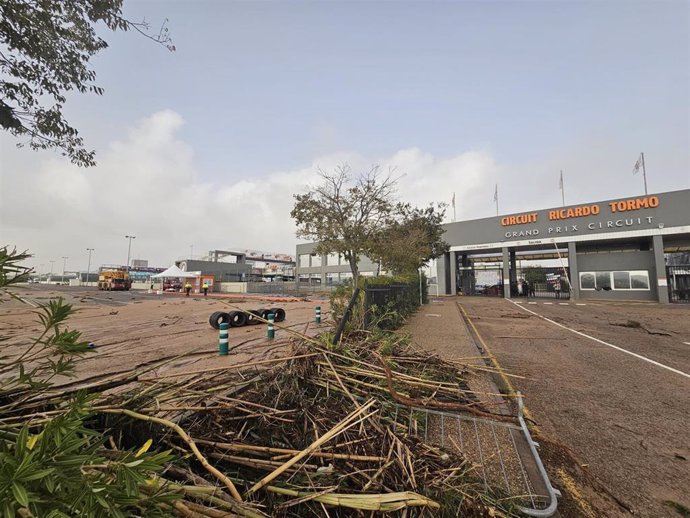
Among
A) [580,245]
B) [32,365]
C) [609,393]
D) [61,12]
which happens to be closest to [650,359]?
[609,393]

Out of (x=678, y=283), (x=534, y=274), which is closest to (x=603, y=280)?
(x=678, y=283)

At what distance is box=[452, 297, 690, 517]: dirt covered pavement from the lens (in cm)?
229

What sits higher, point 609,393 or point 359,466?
point 359,466

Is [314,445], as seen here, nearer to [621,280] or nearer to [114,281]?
[621,280]

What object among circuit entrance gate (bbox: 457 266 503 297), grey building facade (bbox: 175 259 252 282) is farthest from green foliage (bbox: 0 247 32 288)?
grey building facade (bbox: 175 259 252 282)

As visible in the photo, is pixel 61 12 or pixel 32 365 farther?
pixel 32 365

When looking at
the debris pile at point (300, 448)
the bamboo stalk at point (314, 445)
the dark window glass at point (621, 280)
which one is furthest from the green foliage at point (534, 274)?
the bamboo stalk at point (314, 445)

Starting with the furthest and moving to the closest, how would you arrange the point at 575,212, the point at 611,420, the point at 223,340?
the point at 575,212, the point at 223,340, the point at 611,420

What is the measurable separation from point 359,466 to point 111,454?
1.35 metres

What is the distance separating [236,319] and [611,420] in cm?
955

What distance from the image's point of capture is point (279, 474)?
172cm

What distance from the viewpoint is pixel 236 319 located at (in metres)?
10.2

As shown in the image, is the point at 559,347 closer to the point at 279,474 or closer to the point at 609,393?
the point at 609,393

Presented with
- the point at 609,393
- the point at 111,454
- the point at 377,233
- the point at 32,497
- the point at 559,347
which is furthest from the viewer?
the point at 377,233
